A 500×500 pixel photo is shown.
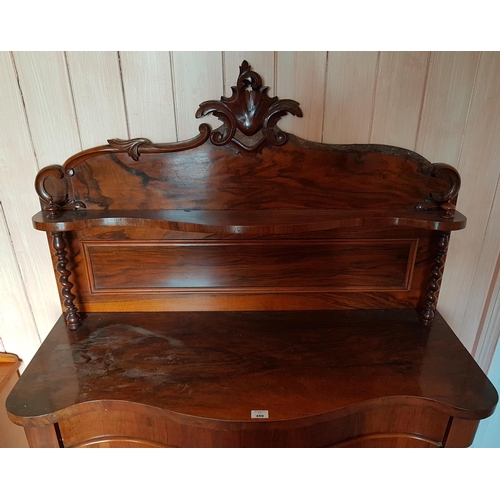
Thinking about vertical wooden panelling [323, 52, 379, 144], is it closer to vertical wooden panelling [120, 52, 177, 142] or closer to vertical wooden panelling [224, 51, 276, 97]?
vertical wooden panelling [224, 51, 276, 97]

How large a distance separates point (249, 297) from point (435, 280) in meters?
0.50

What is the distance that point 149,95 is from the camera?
88cm

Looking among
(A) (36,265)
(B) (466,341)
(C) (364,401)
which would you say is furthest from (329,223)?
(A) (36,265)

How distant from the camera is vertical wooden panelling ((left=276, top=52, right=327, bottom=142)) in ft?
2.79

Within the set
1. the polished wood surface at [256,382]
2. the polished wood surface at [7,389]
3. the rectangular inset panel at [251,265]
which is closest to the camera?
the polished wood surface at [256,382]

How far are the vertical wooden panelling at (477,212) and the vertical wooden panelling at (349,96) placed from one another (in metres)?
0.26

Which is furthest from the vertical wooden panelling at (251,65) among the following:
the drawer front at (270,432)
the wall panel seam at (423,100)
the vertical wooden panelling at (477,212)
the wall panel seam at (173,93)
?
the drawer front at (270,432)

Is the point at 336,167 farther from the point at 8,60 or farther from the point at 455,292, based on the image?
the point at 8,60

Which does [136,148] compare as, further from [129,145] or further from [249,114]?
[249,114]

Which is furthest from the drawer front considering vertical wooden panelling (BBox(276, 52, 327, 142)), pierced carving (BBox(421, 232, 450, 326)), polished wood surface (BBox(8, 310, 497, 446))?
vertical wooden panelling (BBox(276, 52, 327, 142))

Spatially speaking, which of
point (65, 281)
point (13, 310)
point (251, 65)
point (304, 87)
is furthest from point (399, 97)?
point (13, 310)

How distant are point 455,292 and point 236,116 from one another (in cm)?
82

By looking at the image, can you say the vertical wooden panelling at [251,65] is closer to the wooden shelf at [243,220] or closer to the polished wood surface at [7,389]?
the wooden shelf at [243,220]

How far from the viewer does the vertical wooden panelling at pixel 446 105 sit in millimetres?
862
